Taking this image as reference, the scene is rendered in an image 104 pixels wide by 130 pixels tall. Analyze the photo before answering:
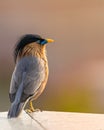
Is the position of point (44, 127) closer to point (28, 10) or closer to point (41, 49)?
point (41, 49)

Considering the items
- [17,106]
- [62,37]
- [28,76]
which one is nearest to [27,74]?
[28,76]

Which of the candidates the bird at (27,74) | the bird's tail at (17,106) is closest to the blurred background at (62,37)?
the bird at (27,74)

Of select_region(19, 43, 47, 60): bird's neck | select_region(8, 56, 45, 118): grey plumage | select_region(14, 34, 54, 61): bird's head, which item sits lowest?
select_region(8, 56, 45, 118): grey plumage

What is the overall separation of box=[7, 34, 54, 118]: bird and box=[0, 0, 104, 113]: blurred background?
550mm

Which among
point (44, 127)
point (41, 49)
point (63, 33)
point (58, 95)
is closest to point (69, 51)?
point (63, 33)

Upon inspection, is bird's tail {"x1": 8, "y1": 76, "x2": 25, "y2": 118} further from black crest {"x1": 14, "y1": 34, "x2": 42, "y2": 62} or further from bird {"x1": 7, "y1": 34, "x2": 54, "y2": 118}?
black crest {"x1": 14, "y1": 34, "x2": 42, "y2": 62}

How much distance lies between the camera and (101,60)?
1.82 m

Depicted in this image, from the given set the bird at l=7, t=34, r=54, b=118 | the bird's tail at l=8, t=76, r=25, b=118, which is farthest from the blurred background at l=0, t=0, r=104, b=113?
the bird's tail at l=8, t=76, r=25, b=118

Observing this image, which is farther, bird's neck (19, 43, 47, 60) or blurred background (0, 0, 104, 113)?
blurred background (0, 0, 104, 113)

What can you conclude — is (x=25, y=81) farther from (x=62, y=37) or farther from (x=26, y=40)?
(x=62, y=37)

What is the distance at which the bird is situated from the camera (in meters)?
1.11

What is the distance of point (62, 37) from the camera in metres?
1.78

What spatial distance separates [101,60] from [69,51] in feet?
0.62

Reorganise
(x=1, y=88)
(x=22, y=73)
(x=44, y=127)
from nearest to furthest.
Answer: (x=44, y=127) → (x=22, y=73) → (x=1, y=88)
